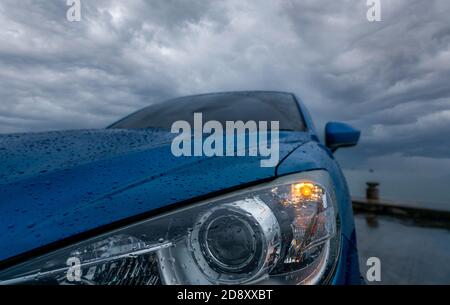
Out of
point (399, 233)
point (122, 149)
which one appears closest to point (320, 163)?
point (122, 149)

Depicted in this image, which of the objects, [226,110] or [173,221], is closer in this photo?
[173,221]

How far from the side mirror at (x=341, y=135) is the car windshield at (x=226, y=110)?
1.11 feet

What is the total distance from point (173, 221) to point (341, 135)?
176 cm

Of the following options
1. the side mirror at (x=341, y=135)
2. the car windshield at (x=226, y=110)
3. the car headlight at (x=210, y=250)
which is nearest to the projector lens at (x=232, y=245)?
the car headlight at (x=210, y=250)

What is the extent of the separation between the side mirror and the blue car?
1.36 m

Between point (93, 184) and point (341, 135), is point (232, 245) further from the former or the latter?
point (341, 135)

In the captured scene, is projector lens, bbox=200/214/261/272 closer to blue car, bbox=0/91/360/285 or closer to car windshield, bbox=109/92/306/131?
blue car, bbox=0/91/360/285

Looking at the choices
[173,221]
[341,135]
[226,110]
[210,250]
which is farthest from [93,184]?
[341,135]

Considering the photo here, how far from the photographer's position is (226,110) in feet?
6.44

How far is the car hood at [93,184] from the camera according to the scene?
616 millimetres

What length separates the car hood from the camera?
2.02ft

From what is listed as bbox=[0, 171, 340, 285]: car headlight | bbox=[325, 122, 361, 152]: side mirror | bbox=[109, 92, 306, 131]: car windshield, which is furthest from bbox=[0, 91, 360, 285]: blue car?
bbox=[325, 122, 361, 152]: side mirror

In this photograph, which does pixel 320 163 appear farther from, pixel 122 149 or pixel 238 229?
pixel 122 149

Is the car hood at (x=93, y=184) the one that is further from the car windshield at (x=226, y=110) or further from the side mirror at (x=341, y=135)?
the side mirror at (x=341, y=135)
